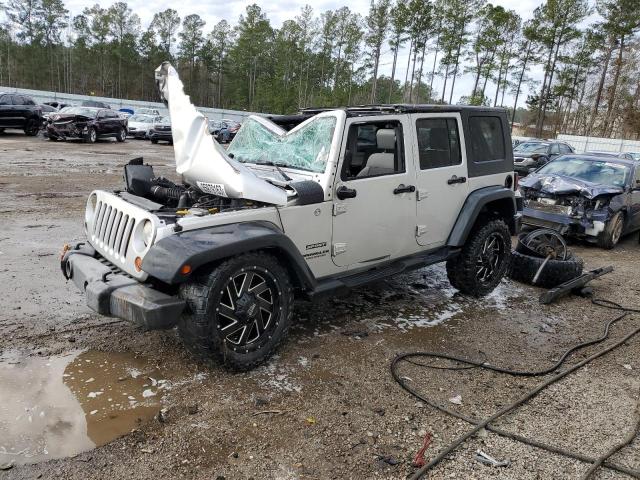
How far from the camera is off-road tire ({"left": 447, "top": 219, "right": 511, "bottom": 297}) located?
18.1ft

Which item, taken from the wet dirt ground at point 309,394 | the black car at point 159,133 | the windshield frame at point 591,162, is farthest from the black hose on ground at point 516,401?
the black car at point 159,133

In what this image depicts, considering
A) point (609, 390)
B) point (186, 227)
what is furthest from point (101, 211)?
point (609, 390)

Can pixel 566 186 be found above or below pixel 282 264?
above

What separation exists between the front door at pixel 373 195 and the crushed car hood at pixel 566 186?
4981 mm

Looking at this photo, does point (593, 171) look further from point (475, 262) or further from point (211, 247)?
point (211, 247)

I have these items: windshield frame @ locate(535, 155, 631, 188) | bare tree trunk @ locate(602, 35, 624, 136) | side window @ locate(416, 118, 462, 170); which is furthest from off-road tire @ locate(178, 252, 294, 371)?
bare tree trunk @ locate(602, 35, 624, 136)

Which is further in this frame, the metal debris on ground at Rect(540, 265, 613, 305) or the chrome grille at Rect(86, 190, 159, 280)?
the metal debris on ground at Rect(540, 265, 613, 305)

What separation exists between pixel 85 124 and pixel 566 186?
19.1 meters

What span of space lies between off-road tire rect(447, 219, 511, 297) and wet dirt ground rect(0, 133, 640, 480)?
0.16 m

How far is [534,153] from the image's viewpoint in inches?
698

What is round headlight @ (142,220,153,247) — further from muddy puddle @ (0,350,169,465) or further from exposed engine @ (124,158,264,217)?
muddy puddle @ (0,350,169,465)

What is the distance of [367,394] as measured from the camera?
3.54m

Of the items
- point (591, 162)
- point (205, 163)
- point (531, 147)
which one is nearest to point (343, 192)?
point (205, 163)

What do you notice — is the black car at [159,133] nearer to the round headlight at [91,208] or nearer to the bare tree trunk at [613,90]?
the round headlight at [91,208]
